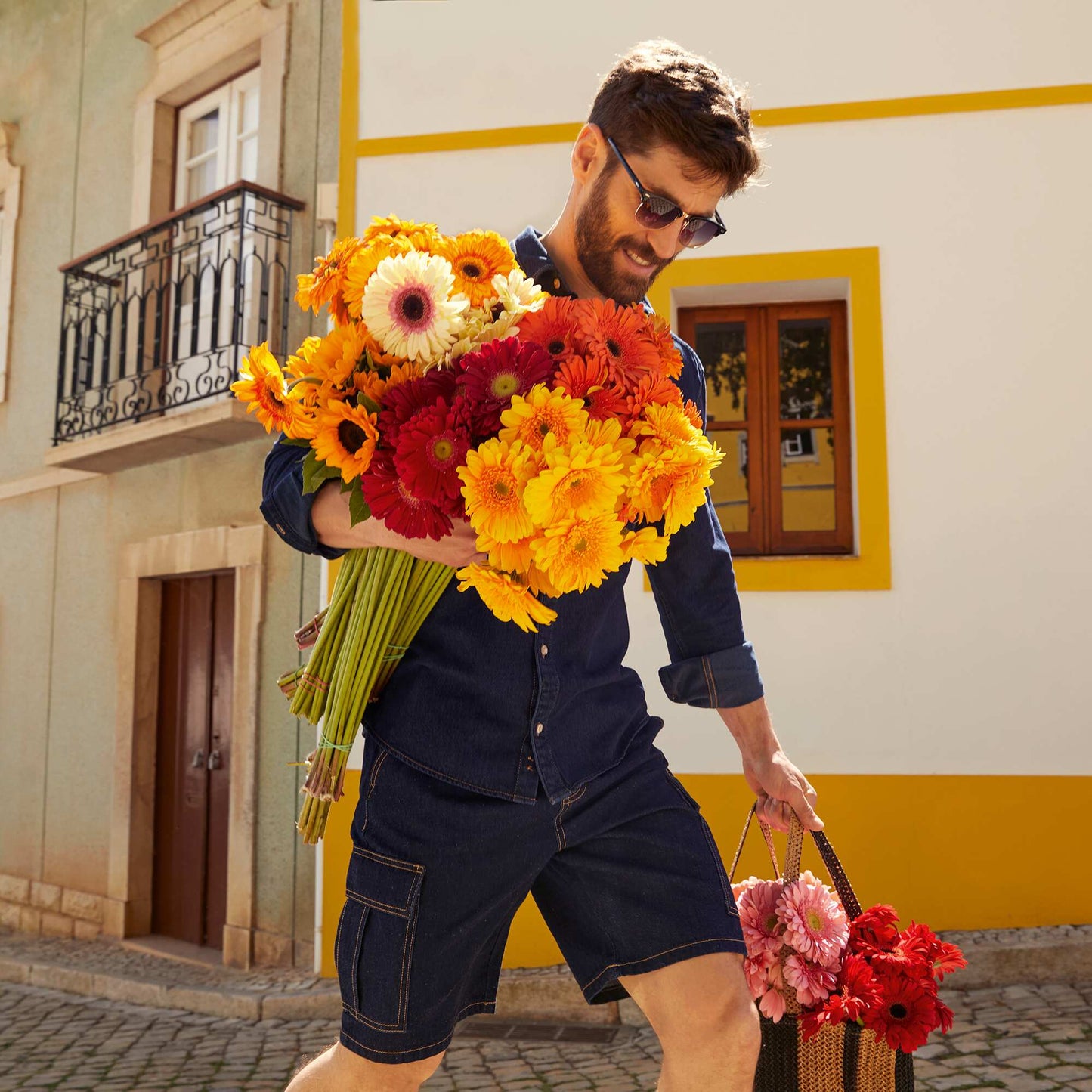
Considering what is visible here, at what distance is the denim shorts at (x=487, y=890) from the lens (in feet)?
6.41

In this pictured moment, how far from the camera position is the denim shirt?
1.97 meters

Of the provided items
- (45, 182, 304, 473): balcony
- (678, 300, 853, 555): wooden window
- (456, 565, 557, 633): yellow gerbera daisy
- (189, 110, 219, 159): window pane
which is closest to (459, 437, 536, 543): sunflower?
(456, 565, 557, 633): yellow gerbera daisy

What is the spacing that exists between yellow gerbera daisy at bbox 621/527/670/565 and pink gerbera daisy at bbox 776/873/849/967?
91 cm

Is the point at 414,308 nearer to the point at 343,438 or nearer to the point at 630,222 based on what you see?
the point at 343,438

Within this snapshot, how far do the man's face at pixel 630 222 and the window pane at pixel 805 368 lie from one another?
4539 millimetres

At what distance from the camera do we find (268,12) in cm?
834

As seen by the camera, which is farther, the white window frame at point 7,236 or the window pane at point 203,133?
the white window frame at point 7,236

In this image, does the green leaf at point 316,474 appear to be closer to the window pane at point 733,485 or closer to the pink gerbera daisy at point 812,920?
the pink gerbera daisy at point 812,920

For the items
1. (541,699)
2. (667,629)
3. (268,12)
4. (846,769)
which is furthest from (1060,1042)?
(268,12)

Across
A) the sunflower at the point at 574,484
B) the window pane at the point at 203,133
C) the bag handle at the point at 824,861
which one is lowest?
the bag handle at the point at 824,861

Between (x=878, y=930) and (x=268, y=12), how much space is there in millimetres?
7924

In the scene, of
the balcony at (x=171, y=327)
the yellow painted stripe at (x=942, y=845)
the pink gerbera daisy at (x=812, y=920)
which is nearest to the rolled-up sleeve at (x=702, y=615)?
the pink gerbera daisy at (x=812, y=920)

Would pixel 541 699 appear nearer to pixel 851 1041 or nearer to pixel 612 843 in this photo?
pixel 612 843

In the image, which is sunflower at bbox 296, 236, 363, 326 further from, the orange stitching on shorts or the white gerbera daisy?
the orange stitching on shorts
